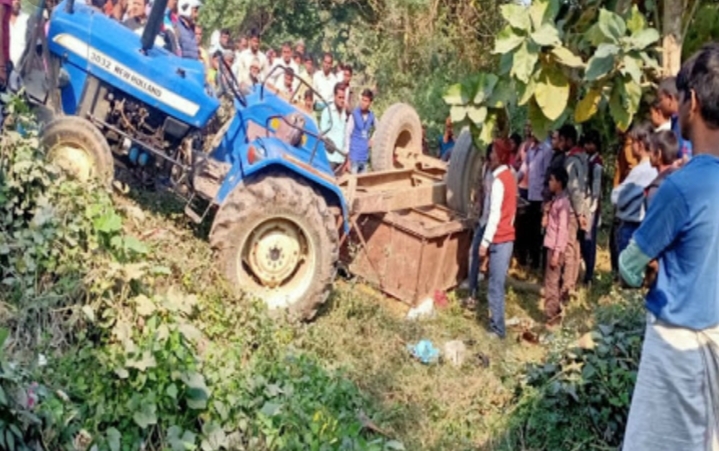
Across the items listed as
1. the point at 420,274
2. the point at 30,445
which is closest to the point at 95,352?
→ the point at 30,445

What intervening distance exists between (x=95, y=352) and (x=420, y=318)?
3229mm

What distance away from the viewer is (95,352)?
13.9 feet

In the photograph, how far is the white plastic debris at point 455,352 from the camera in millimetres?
6156

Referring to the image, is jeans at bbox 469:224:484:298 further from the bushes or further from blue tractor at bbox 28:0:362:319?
the bushes

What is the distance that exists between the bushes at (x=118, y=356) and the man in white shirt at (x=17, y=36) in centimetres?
116

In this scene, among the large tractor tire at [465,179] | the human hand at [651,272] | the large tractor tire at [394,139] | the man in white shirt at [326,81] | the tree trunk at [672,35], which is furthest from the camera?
the man in white shirt at [326,81]

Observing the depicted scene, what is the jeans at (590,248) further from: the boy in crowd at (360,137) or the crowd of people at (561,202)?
the boy in crowd at (360,137)

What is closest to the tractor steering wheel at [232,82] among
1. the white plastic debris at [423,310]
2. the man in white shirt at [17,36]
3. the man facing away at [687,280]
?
the man in white shirt at [17,36]

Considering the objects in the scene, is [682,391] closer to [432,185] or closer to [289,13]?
[432,185]

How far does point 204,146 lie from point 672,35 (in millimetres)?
3639

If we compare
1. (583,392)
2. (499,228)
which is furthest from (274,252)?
(583,392)

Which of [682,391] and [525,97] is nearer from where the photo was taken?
[682,391]

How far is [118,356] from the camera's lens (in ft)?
13.3

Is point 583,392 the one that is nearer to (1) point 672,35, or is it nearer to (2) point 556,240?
(2) point 556,240
